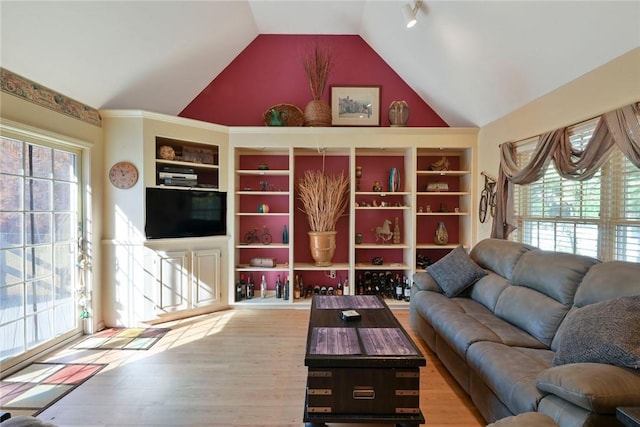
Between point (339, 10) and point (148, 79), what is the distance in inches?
100

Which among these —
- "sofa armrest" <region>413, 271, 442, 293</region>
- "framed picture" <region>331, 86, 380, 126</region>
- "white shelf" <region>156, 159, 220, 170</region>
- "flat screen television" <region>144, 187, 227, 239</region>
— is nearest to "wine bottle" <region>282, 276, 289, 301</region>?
"flat screen television" <region>144, 187, 227, 239</region>

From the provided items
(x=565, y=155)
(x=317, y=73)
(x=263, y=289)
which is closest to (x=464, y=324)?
(x=565, y=155)

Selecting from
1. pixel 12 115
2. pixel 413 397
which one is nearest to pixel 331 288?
pixel 413 397

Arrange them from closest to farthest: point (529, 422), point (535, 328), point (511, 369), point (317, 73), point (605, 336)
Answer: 1. point (529, 422)
2. point (605, 336)
3. point (511, 369)
4. point (535, 328)
5. point (317, 73)

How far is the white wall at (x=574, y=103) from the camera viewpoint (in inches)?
77.9

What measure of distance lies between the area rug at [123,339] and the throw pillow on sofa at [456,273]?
3036 millimetres

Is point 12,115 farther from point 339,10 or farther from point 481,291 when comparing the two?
point 481,291

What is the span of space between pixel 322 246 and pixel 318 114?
5.87 feet

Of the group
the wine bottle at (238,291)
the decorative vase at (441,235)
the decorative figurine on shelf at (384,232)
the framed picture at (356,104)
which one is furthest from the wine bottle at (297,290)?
the framed picture at (356,104)

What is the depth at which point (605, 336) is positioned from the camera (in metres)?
1.41

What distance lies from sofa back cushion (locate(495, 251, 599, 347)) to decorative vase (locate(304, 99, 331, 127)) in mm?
2773

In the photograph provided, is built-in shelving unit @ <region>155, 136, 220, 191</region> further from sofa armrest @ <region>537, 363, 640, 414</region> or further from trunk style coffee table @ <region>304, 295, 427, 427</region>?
sofa armrest @ <region>537, 363, 640, 414</region>

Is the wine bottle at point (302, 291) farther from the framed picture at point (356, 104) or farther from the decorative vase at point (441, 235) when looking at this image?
the framed picture at point (356, 104)

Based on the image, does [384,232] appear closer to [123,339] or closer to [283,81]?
[283,81]
